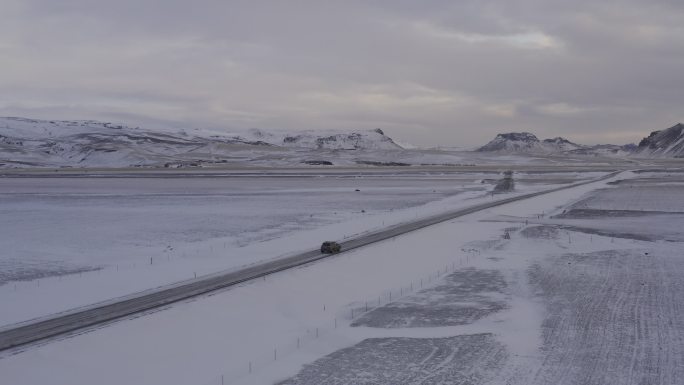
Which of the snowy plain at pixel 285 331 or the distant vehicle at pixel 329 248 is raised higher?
the distant vehicle at pixel 329 248

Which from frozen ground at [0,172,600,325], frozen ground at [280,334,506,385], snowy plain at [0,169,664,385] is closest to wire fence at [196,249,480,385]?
snowy plain at [0,169,664,385]

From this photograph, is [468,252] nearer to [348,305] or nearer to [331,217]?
[348,305]

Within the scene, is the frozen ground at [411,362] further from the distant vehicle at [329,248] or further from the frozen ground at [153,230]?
the distant vehicle at [329,248]

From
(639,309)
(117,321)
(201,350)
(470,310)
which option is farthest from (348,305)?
(639,309)

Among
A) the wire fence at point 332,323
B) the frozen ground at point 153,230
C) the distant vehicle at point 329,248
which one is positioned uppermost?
the distant vehicle at point 329,248

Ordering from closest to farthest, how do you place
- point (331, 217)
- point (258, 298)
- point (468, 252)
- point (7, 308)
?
point (7, 308) < point (258, 298) < point (468, 252) < point (331, 217)

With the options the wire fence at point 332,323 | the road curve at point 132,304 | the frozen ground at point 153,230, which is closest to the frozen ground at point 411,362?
the wire fence at point 332,323
